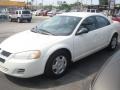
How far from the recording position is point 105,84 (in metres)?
2.44

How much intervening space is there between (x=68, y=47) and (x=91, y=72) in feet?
3.00

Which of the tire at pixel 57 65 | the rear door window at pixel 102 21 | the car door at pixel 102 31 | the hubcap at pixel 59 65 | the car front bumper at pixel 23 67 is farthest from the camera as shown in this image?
the rear door window at pixel 102 21

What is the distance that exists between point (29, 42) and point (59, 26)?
1.22 m

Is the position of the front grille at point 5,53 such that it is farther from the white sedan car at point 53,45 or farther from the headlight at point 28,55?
the headlight at point 28,55

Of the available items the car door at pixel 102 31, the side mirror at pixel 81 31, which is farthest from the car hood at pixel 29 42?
the car door at pixel 102 31

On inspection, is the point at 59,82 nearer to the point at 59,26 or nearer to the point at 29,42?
the point at 29,42

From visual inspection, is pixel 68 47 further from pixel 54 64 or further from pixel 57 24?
pixel 57 24

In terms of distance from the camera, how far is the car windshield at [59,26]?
18.8 feet

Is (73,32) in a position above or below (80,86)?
above

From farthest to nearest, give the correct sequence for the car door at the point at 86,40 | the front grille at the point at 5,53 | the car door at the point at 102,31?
the car door at the point at 102,31, the car door at the point at 86,40, the front grille at the point at 5,53

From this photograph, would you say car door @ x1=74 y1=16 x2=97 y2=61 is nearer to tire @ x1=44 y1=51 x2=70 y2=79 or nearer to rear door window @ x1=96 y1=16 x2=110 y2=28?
rear door window @ x1=96 y1=16 x2=110 y2=28

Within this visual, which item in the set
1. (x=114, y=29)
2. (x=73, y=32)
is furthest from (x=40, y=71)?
(x=114, y=29)

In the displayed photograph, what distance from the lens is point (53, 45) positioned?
200 inches

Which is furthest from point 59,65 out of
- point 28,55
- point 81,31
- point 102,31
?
point 102,31
